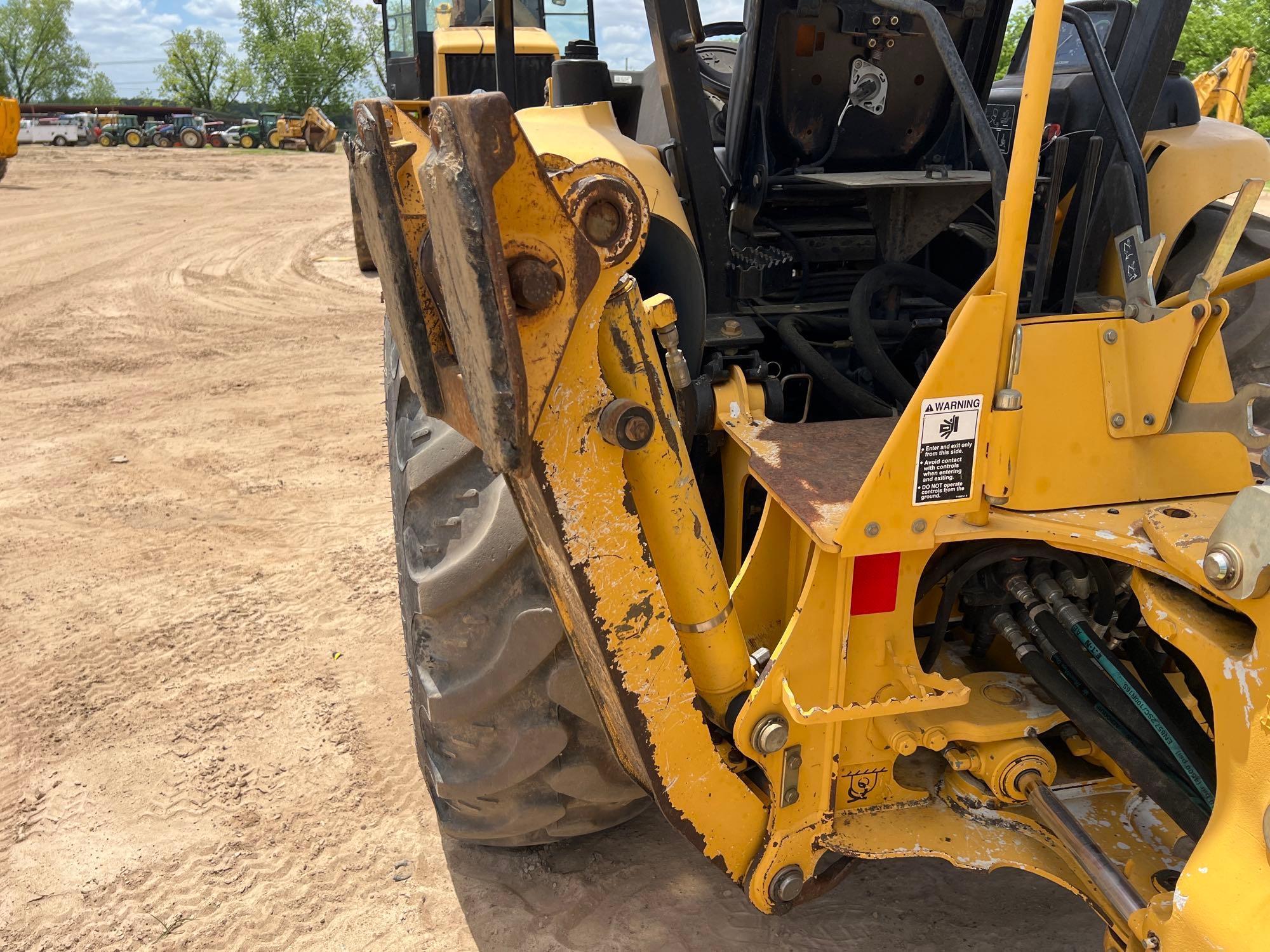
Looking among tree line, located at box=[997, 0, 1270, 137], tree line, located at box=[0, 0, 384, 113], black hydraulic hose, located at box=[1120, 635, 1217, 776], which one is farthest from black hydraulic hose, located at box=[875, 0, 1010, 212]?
tree line, located at box=[0, 0, 384, 113]

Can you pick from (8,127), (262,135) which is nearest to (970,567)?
(8,127)

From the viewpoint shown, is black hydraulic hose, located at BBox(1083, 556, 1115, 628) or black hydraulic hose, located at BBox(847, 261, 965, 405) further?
black hydraulic hose, located at BBox(847, 261, 965, 405)

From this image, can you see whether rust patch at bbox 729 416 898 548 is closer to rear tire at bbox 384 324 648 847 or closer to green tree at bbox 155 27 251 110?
rear tire at bbox 384 324 648 847

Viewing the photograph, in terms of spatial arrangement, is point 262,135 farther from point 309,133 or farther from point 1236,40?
point 1236,40

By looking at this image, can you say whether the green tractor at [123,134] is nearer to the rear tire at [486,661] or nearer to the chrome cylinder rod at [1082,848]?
the rear tire at [486,661]

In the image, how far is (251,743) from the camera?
297 centimetres

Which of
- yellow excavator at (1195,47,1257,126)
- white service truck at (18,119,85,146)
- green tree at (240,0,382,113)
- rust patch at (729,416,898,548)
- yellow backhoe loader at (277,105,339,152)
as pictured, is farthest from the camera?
green tree at (240,0,382,113)

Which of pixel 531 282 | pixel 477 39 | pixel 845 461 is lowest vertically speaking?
pixel 845 461

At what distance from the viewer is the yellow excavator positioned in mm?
8156

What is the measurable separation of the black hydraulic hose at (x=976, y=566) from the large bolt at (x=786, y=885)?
47cm

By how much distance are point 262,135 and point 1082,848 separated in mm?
36426

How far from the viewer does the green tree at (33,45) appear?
57438 mm

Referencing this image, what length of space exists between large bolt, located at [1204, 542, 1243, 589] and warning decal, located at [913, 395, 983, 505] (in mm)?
358

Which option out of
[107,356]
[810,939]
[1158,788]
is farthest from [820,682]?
[107,356]
